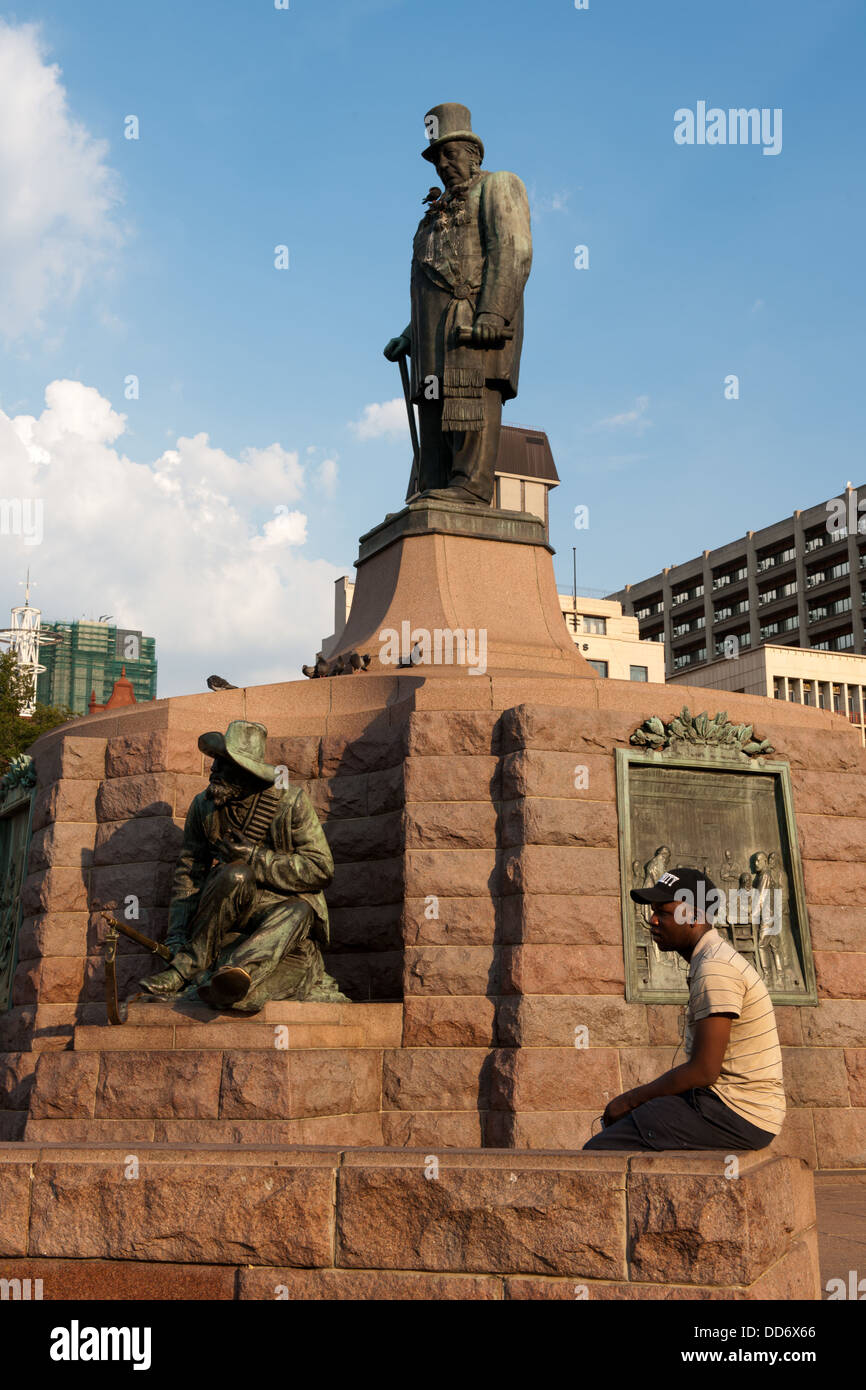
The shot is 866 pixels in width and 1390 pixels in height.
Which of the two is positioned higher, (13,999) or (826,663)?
(826,663)

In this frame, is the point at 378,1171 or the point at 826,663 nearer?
the point at 378,1171

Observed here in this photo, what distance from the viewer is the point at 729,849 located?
10500mm

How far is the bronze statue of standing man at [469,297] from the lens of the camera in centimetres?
1384

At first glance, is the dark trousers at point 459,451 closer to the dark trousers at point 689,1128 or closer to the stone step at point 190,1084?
the stone step at point 190,1084

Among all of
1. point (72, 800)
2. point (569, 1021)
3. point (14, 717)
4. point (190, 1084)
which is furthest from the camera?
point (14, 717)

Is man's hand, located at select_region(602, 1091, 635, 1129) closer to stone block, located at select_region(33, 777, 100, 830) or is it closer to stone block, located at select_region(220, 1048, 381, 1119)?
stone block, located at select_region(220, 1048, 381, 1119)

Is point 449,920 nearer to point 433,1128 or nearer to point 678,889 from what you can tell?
point 433,1128

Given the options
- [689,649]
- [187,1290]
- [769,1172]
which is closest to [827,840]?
[769,1172]

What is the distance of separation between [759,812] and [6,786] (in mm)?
7074

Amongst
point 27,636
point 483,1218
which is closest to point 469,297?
point 483,1218

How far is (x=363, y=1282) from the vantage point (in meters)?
4.84

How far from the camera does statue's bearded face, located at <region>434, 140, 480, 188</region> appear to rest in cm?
1403

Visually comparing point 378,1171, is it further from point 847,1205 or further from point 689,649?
point 689,649

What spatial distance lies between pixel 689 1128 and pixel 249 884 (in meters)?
4.82
